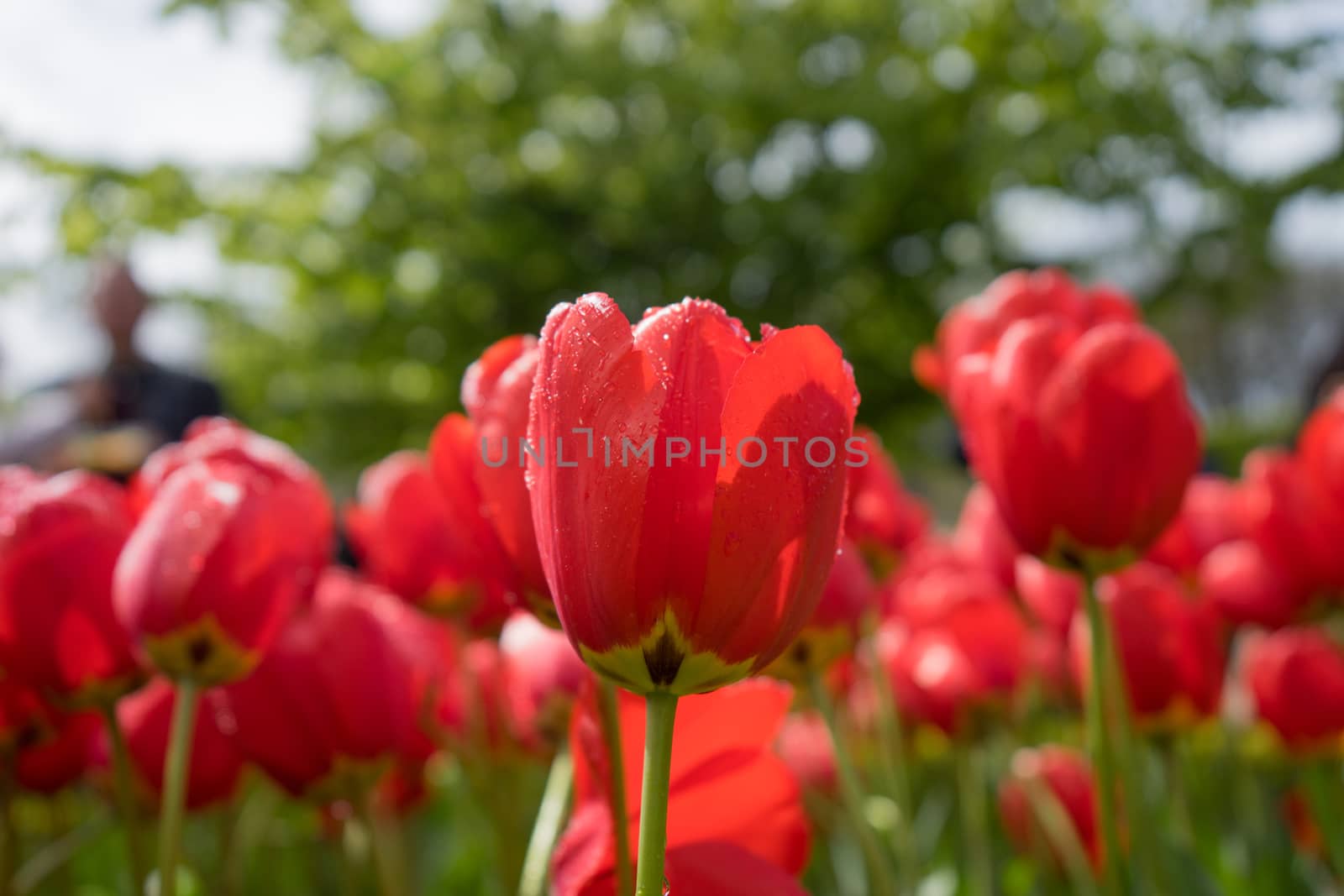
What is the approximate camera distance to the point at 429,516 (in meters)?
1.03

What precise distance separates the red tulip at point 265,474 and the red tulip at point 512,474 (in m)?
0.20

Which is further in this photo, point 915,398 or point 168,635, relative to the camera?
point 915,398

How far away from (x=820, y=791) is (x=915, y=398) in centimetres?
710

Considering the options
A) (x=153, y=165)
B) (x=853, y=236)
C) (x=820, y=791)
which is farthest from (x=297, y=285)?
(x=820, y=791)

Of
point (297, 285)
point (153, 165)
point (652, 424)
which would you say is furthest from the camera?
point (297, 285)

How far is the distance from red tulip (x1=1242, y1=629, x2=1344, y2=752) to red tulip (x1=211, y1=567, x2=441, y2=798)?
1.00m

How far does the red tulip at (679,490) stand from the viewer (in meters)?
0.38

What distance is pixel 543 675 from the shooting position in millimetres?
867

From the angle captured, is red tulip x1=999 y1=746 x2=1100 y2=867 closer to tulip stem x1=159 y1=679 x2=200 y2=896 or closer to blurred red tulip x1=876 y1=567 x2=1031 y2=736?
blurred red tulip x1=876 y1=567 x2=1031 y2=736

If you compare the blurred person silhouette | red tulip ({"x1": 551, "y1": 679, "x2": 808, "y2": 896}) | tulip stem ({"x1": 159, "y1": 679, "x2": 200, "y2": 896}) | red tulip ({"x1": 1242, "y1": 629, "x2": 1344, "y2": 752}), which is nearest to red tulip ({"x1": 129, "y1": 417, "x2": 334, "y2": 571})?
tulip stem ({"x1": 159, "y1": 679, "x2": 200, "y2": 896})

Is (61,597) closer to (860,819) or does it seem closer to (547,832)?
(547,832)

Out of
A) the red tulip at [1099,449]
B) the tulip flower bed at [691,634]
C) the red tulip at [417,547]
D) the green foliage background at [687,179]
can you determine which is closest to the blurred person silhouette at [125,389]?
the tulip flower bed at [691,634]

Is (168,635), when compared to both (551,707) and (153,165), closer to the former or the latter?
(551,707)

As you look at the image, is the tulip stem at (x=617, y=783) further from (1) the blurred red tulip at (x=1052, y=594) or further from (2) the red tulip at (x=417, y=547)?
(1) the blurred red tulip at (x=1052, y=594)
